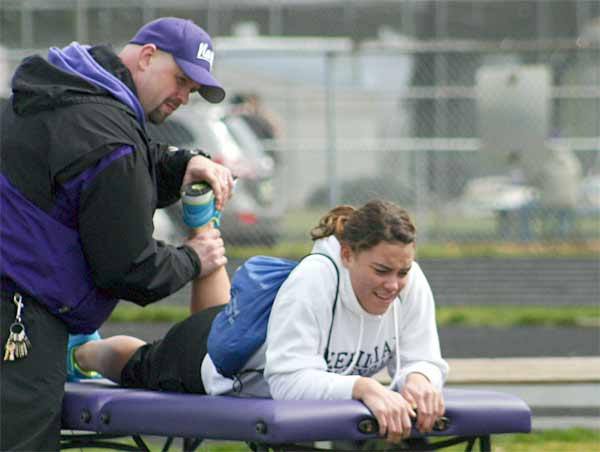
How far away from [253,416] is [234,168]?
8.38 meters

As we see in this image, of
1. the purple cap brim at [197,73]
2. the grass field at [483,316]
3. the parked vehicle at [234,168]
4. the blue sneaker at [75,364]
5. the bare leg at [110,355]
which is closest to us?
the purple cap brim at [197,73]

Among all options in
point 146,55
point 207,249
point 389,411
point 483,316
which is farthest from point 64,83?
point 483,316

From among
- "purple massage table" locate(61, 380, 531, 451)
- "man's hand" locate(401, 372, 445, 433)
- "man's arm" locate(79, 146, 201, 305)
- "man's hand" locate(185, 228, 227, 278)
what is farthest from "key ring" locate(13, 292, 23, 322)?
"man's hand" locate(401, 372, 445, 433)

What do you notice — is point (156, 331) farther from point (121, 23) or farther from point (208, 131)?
point (121, 23)

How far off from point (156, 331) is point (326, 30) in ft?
46.9

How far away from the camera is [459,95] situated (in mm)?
14805

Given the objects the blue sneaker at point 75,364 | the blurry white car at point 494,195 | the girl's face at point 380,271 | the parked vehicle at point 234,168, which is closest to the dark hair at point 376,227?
the girl's face at point 380,271

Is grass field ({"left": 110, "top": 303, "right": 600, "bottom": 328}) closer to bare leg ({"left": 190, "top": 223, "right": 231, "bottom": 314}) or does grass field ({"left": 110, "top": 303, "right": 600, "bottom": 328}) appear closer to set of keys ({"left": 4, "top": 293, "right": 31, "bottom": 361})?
bare leg ({"left": 190, "top": 223, "right": 231, "bottom": 314})

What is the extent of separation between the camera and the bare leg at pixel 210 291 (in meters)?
5.04

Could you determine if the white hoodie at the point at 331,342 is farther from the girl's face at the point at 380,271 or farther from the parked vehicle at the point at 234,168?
the parked vehicle at the point at 234,168

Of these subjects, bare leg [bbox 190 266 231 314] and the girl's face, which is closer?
the girl's face

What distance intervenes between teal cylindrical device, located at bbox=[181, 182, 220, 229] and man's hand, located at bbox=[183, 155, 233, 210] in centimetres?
2

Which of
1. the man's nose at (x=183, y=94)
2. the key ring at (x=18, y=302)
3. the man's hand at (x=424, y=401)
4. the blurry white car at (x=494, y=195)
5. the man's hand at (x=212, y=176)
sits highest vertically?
the man's nose at (x=183, y=94)

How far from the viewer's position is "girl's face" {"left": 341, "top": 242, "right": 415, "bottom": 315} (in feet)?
13.9
